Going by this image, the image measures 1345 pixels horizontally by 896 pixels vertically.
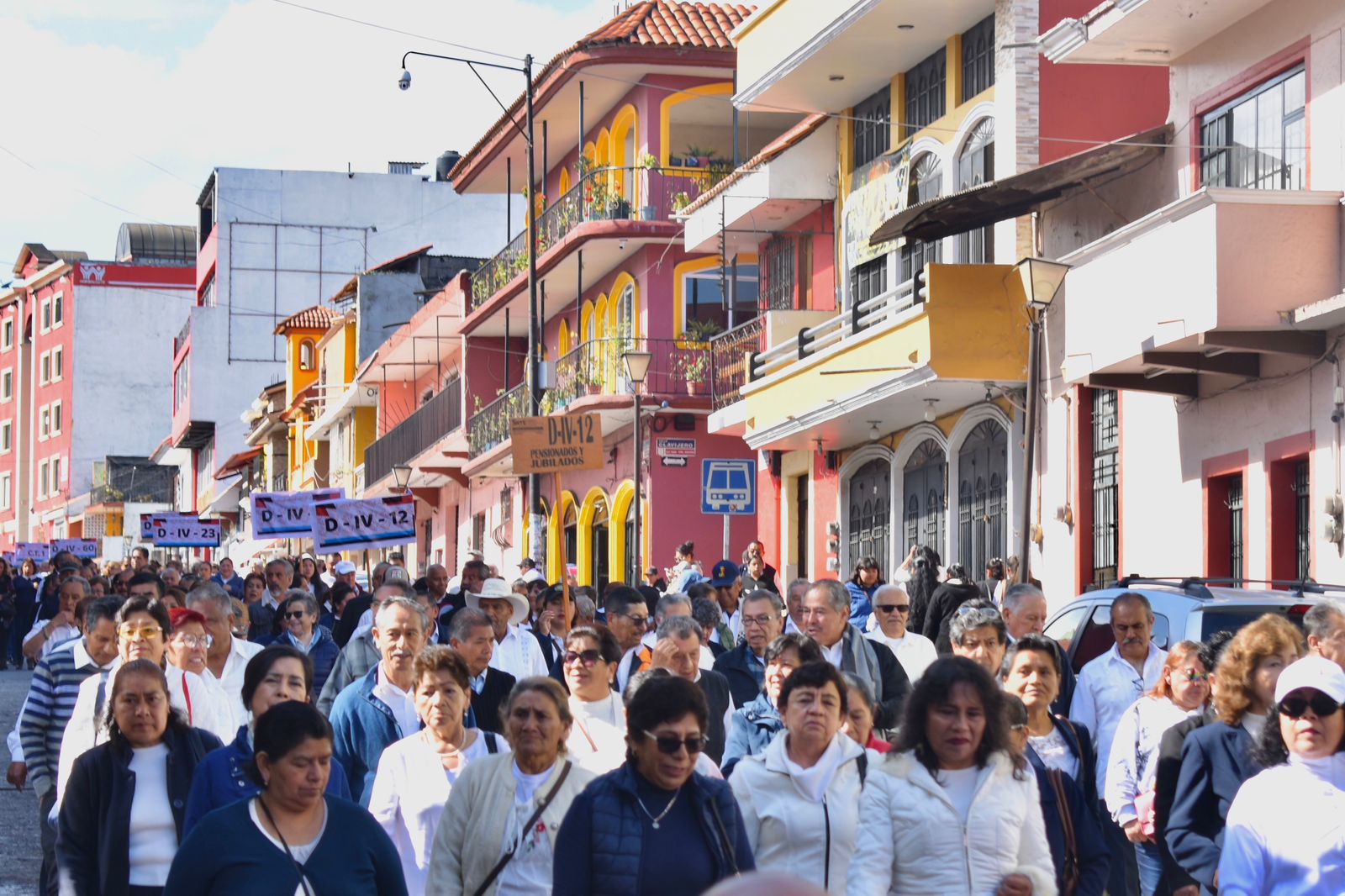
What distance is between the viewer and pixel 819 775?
7277 millimetres

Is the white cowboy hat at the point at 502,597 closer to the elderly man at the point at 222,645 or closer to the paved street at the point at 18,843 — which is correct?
the elderly man at the point at 222,645

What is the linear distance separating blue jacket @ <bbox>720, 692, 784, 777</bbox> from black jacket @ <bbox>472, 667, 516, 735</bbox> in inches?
73.5

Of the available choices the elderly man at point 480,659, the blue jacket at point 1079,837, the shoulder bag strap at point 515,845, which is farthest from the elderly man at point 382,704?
the blue jacket at point 1079,837

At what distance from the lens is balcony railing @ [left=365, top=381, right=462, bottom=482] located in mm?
47625

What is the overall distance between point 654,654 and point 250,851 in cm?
375

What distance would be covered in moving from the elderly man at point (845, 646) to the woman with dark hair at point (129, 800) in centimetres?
360

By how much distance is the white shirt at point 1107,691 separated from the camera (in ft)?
35.9

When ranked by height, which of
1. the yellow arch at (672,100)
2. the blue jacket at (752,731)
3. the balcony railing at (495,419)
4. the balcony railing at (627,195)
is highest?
the yellow arch at (672,100)

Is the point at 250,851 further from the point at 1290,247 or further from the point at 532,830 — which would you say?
the point at 1290,247

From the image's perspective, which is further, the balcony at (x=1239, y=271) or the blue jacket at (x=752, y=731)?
the balcony at (x=1239, y=271)

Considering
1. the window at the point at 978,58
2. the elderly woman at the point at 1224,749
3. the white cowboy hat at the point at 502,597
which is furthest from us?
the window at the point at 978,58

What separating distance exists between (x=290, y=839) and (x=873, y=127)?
22568 mm

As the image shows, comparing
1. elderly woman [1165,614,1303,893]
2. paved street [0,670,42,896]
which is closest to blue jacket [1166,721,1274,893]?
Answer: elderly woman [1165,614,1303,893]

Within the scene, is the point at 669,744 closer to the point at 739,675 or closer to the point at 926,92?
Answer: the point at 739,675
